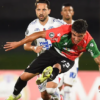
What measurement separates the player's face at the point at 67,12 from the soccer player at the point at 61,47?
2.85 feet

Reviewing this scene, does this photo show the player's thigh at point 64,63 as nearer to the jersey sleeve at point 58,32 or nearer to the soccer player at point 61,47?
the soccer player at point 61,47

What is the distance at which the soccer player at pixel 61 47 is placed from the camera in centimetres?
263

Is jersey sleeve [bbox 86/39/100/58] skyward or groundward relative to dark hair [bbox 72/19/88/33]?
groundward

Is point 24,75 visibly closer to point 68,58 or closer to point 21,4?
Result: point 68,58

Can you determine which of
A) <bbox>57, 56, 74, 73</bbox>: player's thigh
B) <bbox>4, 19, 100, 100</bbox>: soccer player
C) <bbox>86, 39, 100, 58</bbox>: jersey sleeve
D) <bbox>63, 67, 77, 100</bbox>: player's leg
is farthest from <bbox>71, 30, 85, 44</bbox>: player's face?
<bbox>63, 67, 77, 100</bbox>: player's leg

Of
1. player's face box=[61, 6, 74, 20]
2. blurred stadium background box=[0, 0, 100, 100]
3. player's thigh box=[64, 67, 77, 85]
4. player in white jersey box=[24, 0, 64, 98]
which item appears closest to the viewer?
player's thigh box=[64, 67, 77, 85]

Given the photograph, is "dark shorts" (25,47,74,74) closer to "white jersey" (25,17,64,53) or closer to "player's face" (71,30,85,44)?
"player's face" (71,30,85,44)

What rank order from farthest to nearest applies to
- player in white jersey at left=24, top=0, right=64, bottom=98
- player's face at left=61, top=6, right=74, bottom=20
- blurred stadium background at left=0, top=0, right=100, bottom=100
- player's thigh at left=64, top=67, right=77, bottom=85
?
blurred stadium background at left=0, top=0, right=100, bottom=100 < player's face at left=61, top=6, right=74, bottom=20 < player in white jersey at left=24, top=0, right=64, bottom=98 < player's thigh at left=64, top=67, right=77, bottom=85

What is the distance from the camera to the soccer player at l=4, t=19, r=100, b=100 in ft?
8.62

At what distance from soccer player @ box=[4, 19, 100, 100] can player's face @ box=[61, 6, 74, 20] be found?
2.85ft

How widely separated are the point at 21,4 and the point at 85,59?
1165 millimetres

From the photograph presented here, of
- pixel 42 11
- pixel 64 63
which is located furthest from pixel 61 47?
pixel 42 11

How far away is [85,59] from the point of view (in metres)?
4.21

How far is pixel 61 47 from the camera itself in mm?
2830
